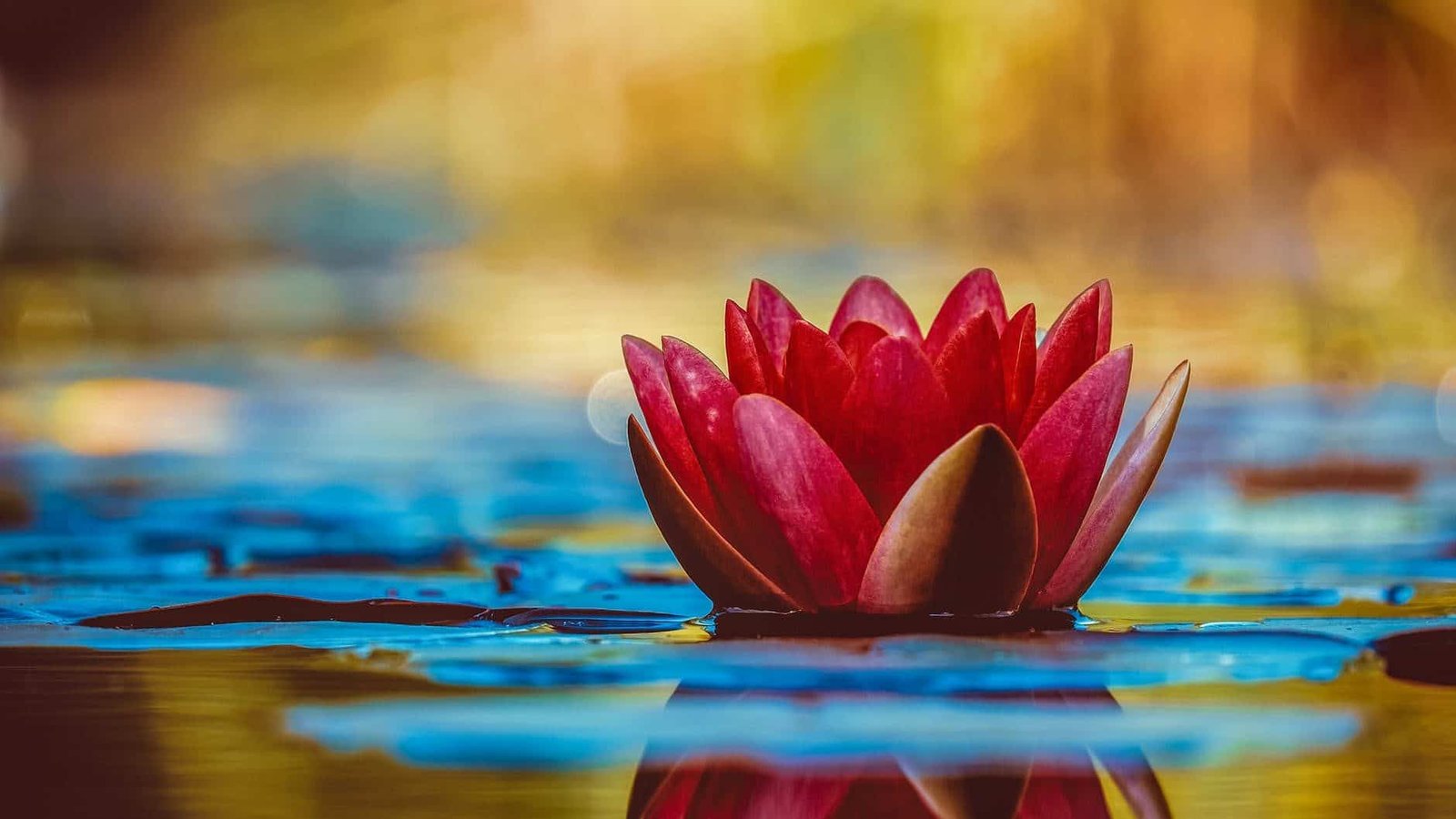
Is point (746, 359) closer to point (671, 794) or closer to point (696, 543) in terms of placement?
point (696, 543)

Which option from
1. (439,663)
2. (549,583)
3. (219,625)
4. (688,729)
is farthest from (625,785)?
(549,583)

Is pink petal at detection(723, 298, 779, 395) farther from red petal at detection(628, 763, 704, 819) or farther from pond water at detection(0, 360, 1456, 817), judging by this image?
red petal at detection(628, 763, 704, 819)

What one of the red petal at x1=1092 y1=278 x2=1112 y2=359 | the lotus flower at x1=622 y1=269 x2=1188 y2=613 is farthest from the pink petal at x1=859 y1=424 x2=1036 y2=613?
the red petal at x1=1092 y1=278 x2=1112 y2=359

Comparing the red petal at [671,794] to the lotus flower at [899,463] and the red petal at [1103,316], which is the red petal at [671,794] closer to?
the lotus flower at [899,463]

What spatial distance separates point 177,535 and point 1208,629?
670 millimetres

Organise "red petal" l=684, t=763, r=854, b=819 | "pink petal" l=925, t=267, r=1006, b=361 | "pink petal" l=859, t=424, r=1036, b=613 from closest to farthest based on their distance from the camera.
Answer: "red petal" l=684, t=763, r=854, b=819
"pink petal" l=859, t=424, r=1036, b=613
"pink petal" l=925, t=267, r=1006, b=361

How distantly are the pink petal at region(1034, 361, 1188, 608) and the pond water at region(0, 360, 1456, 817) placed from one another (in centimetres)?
2

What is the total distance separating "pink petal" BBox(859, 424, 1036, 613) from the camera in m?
0.61

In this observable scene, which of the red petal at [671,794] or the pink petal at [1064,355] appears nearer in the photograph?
the red petal at [671,794]

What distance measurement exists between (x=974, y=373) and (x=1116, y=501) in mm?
85

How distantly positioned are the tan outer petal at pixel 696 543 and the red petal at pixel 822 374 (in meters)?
0.06

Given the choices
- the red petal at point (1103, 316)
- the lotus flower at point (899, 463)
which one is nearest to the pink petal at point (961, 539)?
the lotus flower at point (899, 463)

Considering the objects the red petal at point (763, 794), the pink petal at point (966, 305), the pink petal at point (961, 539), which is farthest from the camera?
the pink petal at point (966, 305)

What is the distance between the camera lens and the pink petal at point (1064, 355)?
2.24 ft
